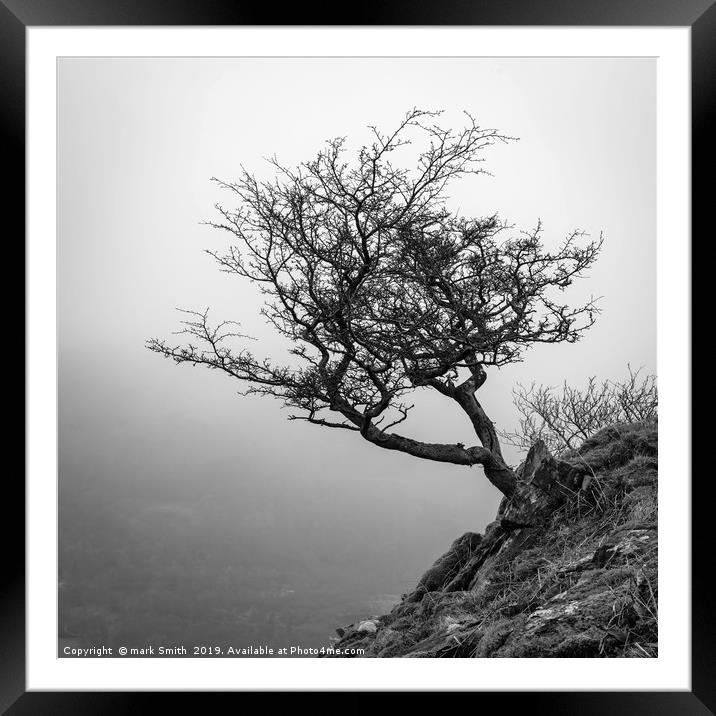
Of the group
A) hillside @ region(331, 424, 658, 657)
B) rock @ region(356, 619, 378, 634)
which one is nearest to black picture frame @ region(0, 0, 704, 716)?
hillside @ region(331, 424, 658, 657)

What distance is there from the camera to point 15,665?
452 cm

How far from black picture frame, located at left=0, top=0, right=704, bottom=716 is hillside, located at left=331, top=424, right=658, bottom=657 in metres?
0.37

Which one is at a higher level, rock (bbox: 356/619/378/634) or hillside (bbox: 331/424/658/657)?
hillside (bbox: 331/424/658/657)

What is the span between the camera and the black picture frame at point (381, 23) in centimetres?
447

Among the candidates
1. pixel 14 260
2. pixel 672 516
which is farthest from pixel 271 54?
pixel 672 516

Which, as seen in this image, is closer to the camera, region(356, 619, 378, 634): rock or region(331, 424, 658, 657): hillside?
region(331, 424, 658, 657): hillside

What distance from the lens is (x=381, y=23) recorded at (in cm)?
459

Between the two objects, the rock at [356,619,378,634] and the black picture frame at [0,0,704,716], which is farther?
the rock at [356,619,378,634]

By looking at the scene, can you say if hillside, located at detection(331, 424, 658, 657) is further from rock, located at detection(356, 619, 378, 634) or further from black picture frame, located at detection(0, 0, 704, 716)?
black picture frame, located at detection(0, 0, 704, 716)

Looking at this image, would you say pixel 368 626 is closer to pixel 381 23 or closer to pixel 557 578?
pixel 557 578

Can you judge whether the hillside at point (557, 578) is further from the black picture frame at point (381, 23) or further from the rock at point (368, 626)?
the black picture frame at point (381, 23)

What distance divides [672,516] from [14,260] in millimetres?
5009

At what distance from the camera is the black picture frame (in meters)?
4.47

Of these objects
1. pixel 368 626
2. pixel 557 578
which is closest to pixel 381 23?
pixel 557 578
